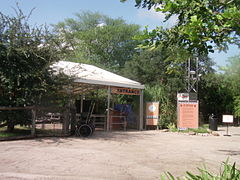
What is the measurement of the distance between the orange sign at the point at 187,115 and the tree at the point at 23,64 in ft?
24.4

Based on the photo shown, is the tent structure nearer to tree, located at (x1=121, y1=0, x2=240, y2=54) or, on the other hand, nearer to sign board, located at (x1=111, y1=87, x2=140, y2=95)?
sign board, located at (x1=111, y1=87, x2=140, y2=95)

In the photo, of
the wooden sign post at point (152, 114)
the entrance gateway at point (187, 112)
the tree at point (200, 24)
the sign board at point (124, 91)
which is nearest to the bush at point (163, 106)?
the wooden sign post at point (152, 114)

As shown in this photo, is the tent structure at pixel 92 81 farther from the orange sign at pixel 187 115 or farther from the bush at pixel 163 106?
the orange sign at pixel 187 115

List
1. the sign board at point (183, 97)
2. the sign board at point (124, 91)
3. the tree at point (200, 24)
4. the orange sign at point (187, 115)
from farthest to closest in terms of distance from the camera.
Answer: the sign board at point (183, 97) → the orange sign at point (187, 115) → the sign board at point (124, 91) → the tree at point (200, 24)

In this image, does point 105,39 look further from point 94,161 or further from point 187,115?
point 94,161

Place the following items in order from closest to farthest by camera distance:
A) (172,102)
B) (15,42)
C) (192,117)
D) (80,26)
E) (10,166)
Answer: (10,166) < (15,42) < (192,117) < (172,102) < (80,26)

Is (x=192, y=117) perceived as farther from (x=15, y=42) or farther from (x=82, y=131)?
(x=15, y=42)

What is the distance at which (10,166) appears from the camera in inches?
199

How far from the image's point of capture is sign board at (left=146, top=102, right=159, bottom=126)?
1454cm

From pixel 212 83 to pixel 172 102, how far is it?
5.73 meters

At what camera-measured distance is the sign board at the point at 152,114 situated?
47.7ft

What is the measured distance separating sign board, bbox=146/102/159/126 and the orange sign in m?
1.40

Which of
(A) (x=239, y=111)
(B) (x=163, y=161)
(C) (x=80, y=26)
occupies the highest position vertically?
(C) (x=80, y=26)

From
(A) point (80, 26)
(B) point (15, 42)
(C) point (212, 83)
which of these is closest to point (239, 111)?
(C) point (212, 83)
